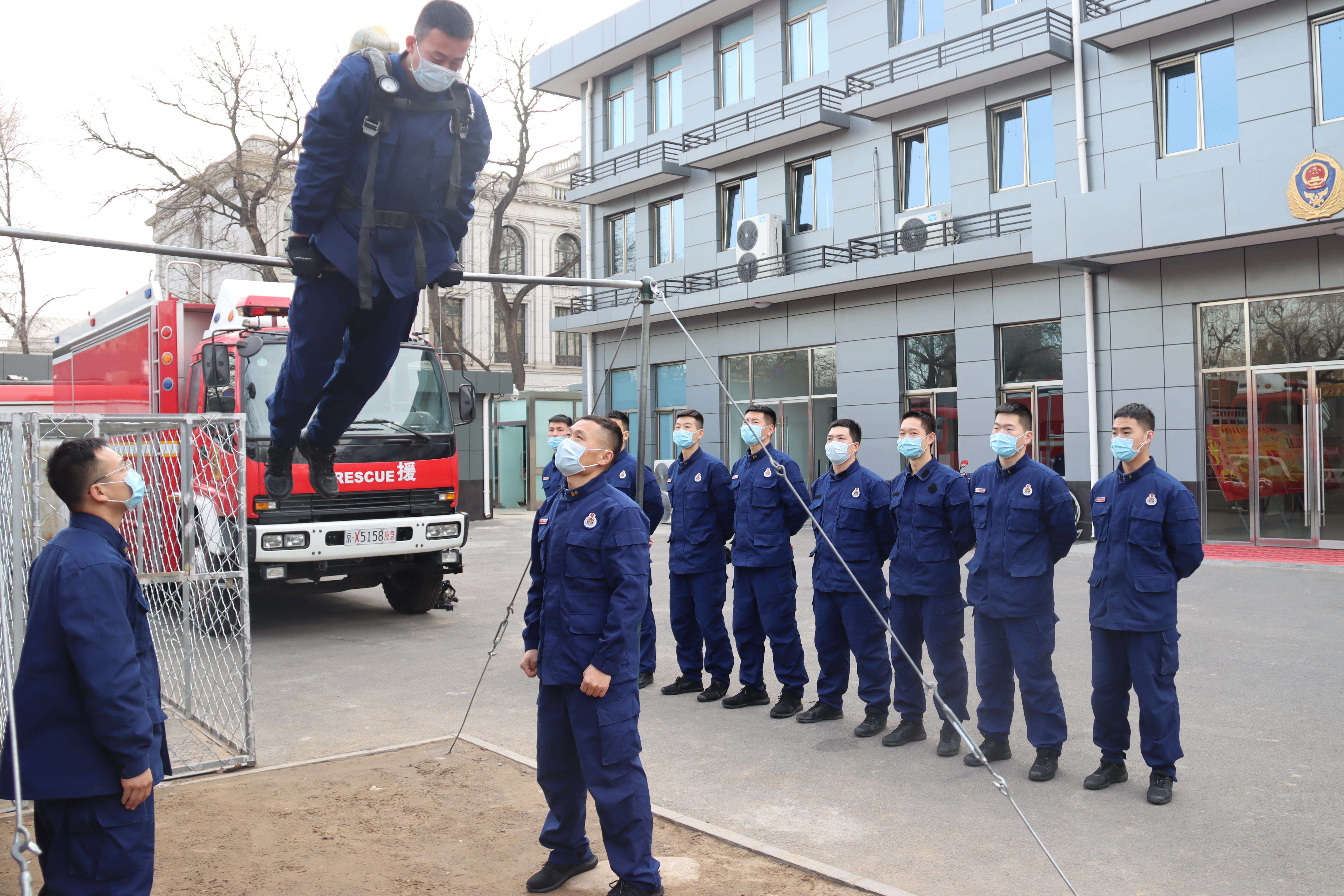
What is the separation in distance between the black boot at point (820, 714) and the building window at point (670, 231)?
18039 mm

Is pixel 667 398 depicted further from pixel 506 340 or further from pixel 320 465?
pixel 320 465

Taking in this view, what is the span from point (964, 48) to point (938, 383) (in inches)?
234

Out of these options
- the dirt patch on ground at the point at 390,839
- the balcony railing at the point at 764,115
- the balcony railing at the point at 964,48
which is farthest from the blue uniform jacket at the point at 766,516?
the balcony railing at the point at 764,115

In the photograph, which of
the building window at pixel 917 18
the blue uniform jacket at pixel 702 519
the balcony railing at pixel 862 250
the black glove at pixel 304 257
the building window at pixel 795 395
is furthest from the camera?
the building window at pixel 795 395

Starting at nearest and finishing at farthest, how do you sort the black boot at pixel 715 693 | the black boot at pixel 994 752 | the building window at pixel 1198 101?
the black boot at pixel 994 752, the black boot at pixel 715 693, the building window at pixel 1198 101

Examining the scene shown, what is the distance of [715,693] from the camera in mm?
7402

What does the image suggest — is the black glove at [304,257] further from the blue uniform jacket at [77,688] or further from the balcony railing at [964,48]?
the balcony railing at [964,48]

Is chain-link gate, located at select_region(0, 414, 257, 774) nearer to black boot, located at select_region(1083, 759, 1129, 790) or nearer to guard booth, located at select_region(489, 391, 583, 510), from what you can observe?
black boot, located at select_region(1083, 759, 1129, 790)

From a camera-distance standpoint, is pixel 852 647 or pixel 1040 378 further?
pixel 1040 378

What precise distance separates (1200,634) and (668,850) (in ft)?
22.1

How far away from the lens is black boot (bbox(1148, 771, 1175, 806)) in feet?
16.2

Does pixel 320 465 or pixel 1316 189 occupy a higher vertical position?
pixel 1316 189

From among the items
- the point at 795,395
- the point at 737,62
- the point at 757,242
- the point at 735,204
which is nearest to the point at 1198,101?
the point at 757,242

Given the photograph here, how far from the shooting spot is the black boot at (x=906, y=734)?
20.2 ft
